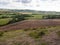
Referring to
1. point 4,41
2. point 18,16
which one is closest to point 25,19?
point 18,16

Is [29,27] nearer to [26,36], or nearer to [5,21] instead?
[26,36]

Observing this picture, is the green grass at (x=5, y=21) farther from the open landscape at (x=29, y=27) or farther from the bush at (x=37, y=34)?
the bush at (x=37, y=34)

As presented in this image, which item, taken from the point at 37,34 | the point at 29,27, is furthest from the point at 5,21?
the point at 37,34

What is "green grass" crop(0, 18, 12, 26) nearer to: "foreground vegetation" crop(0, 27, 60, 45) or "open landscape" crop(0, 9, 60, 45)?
"open landscape" crop(0, 9, 60, 45)

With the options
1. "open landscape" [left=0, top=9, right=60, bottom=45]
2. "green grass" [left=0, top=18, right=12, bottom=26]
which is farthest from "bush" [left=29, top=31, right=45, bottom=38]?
"green grass" [left=0, top=18, right=12, bottom=26]

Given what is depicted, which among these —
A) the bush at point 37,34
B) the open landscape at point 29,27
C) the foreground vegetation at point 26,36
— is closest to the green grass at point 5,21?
the open landscape at point 29,27

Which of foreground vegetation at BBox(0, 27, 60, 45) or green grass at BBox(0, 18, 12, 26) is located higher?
green grass at BBox(0, 18, 12, 26)

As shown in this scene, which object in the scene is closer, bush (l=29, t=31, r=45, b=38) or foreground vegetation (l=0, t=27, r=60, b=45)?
foreground vegetation (l=0, t=27, r=60, b=45)

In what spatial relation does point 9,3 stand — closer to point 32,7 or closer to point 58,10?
point 32,7
